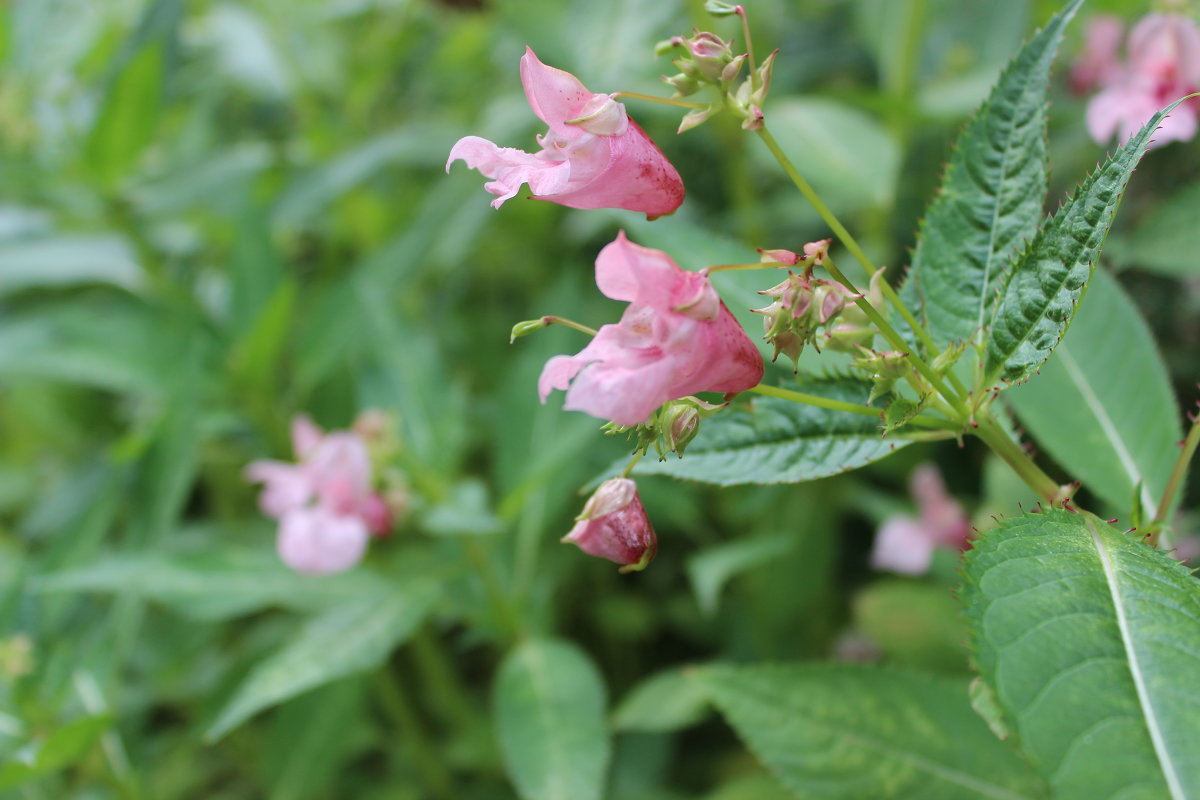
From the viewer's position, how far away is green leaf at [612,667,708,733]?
147cm

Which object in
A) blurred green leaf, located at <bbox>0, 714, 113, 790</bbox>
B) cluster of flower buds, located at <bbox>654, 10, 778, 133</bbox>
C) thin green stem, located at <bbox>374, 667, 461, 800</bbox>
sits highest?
cluster of flower buds, located at <bbox>654, 10, 778, 133</bbox>

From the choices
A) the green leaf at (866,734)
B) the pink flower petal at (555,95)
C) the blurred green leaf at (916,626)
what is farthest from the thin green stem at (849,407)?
the blurred green leaf at (916,626)

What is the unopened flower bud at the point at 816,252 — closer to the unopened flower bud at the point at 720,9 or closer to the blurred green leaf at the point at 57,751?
the unopened flower bud at the point at 720,9

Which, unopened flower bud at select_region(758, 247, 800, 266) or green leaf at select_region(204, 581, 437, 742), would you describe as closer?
unopened flower bud at select_region(758, 247, 800, 266)

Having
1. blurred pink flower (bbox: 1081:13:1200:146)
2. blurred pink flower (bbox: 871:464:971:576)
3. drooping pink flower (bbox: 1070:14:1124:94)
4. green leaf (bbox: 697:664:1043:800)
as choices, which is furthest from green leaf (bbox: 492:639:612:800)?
drooping pink flower (bbox: 1070:14:1124:94)

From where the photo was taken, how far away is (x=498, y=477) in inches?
70.7

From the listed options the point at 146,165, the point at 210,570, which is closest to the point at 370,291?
the point at 210,570

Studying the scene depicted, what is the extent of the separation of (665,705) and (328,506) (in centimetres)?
63

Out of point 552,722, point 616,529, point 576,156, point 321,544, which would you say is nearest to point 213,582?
point 321,544

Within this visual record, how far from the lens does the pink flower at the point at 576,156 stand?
0.74 metres

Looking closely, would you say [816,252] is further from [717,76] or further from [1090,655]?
[1090,655]

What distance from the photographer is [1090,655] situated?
22.8 inches

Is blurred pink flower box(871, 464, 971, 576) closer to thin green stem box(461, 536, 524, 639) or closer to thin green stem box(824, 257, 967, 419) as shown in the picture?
thin green stem box(461, 536, 524, 639)

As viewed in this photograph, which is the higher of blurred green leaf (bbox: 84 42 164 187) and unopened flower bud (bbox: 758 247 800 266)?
unopened flower bud (bbox: 758 247 800 266)
